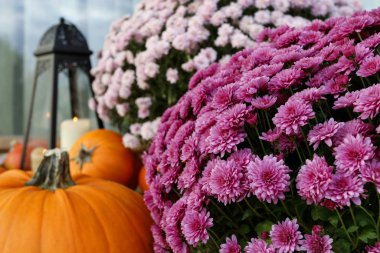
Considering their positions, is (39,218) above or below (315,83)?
below

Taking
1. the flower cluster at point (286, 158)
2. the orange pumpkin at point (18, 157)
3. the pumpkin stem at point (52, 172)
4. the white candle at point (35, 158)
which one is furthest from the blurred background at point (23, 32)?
the flower cluster at point (286, 158)

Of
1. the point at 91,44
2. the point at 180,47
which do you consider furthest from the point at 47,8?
the point at 180,47

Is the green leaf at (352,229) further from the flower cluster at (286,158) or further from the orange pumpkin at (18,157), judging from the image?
the orange pumpkin at (18,157)

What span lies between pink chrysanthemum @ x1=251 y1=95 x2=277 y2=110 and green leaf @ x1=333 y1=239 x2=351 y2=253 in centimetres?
16

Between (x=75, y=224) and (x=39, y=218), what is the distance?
5cm

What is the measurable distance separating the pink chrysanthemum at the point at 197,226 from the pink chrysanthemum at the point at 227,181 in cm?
3

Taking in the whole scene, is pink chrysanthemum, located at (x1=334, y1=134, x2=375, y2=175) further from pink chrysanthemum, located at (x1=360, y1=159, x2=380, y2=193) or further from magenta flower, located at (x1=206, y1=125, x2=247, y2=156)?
A: magenta flower, located at (x1=206, y1=125, x2=247, y2=156)

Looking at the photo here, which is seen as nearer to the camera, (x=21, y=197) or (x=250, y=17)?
(x=21, y=197)

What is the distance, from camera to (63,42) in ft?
4.75

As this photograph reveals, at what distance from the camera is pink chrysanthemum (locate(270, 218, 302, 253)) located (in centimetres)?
50

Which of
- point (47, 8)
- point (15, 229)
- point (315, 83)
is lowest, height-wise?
point (15, 229)

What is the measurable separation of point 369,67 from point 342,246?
0.62 feet

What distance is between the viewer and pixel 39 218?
0.74 meters

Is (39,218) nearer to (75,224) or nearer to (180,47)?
(75,224)
